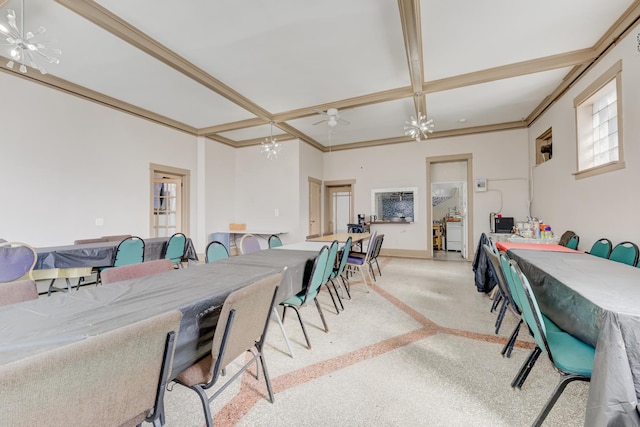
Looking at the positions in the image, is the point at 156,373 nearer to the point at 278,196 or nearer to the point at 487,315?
the point at 487,315

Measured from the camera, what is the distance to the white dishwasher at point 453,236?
7584mm

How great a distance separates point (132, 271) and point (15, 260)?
5.56ft

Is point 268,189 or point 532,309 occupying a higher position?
point 268,189

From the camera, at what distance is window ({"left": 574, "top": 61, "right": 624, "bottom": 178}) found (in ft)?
9.21

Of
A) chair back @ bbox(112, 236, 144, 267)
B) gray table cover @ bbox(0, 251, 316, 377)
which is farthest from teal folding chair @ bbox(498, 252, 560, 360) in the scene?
chair back @ bbox(112, 236, 144, 267)

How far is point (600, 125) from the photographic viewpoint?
130 inches

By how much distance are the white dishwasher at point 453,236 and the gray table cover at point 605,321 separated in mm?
6077

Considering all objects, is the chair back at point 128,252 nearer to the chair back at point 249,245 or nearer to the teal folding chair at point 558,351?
the chair back at point 249,245

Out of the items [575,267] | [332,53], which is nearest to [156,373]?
[575,267]

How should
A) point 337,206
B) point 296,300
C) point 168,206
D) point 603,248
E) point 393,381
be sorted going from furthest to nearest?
point 337,206 < point 168,206 < point 603,248 < point 296,300 < point 393,381

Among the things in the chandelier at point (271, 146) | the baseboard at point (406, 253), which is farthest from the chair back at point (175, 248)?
the baseboard at point (406, 253)

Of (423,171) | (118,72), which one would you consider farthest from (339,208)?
(118,72)

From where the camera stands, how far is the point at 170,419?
4.65ft

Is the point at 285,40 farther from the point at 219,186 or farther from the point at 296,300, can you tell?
the point at 219,186
